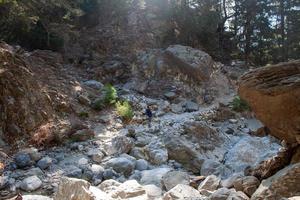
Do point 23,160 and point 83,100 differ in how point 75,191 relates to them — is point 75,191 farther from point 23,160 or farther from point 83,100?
point 83,100

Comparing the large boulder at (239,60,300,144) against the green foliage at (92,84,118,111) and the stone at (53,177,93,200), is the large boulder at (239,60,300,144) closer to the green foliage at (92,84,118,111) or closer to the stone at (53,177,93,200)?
the stone at (53,177,93,200)

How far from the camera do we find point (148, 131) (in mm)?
15891

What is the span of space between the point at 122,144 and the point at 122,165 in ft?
5.78

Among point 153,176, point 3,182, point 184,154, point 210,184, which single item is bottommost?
point 184,154

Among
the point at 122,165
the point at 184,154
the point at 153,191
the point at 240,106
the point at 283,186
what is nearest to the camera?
the point at 283,186

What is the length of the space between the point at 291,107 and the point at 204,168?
4710 mm

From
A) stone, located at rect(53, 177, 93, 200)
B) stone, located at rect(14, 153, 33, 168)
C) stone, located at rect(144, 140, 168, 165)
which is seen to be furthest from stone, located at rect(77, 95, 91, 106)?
stone, located at rect(53, 177, 93, 200)

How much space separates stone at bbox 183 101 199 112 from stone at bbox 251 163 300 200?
12064 millimetres

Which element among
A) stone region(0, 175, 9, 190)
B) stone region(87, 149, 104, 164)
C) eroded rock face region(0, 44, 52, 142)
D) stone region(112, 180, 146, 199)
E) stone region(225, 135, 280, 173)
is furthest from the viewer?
eroded rock face region(0, 44, 52, 142)

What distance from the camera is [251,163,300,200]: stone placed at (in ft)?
24.7

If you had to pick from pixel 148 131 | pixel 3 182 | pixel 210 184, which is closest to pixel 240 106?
pixel 148 131

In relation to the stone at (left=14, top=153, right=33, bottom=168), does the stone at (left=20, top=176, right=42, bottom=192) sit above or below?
below

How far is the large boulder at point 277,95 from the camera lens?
318 inches

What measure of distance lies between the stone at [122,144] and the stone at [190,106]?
6.31 meters
